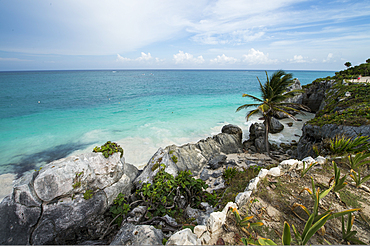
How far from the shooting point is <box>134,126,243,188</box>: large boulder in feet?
29.6

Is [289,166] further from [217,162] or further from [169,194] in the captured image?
[217,162]

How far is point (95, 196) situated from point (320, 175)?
9008mm

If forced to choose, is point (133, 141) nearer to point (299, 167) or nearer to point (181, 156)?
point (181, 156)

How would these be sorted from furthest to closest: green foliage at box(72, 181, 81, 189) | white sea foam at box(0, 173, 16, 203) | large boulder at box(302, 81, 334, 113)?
large boulder at box(302, 81, 334, 113) < white sea foam at box(0, 173, 16, 203) < green foliage at box(72, 181, 81, 189)

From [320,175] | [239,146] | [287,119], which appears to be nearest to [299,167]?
[320,175]

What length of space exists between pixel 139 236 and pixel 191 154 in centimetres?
762

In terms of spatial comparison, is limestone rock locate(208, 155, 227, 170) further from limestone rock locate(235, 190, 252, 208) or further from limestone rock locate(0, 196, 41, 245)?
limestone rock locate(0, 196, 41, 245)

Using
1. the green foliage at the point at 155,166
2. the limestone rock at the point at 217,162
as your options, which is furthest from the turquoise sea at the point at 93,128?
the limestone rock at the point at 217,162

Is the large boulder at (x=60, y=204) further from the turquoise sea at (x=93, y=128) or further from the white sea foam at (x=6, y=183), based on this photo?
the turquoise sea at (x=93, y=128)

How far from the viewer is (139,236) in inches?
187

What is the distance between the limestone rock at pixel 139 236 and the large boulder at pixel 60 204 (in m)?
2.17

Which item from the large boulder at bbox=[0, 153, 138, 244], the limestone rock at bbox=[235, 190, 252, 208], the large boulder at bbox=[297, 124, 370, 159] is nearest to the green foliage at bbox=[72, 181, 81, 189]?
the large boulder at bbox=[0, 153, 138, 244]

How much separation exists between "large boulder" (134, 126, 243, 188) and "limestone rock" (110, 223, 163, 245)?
3.27 meters

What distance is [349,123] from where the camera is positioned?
28.7 feet
